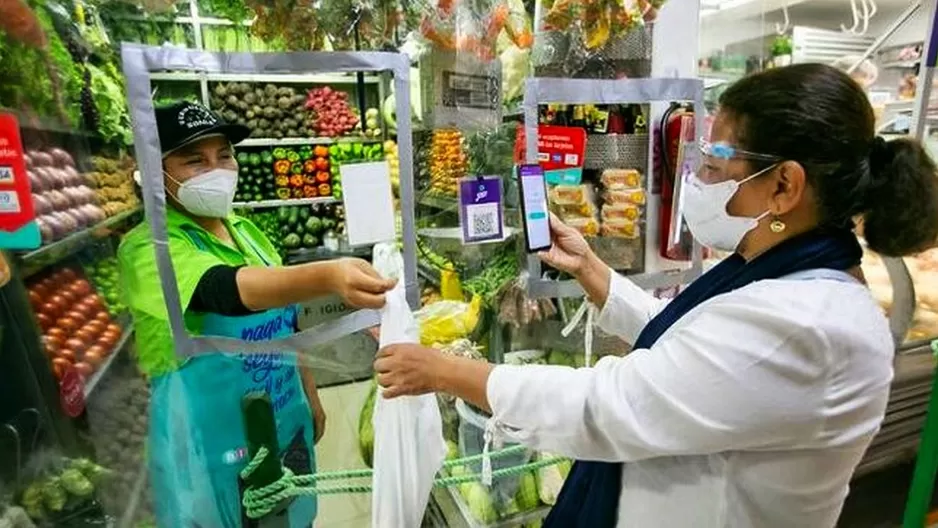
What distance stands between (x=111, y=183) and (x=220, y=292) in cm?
41

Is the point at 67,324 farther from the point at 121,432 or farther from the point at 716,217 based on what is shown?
the point at 716,217

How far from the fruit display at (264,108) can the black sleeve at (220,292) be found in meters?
0.35

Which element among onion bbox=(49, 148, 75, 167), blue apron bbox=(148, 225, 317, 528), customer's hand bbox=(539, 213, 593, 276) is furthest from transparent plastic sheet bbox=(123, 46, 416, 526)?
customer's hand bbox=(539, 213, 593, 276)

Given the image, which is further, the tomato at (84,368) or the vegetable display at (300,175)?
the vegetable display at (300,175)

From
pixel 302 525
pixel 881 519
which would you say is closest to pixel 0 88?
pixel 302 525

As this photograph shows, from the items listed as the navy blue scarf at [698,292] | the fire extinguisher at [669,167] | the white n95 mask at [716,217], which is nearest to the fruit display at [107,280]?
the navy blue scarf at [698,292]

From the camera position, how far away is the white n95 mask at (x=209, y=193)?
1086 mm

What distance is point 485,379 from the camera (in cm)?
96

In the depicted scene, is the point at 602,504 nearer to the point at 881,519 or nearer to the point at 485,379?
the point at 485,379

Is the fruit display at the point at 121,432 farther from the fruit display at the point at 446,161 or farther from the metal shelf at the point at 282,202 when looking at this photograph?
the fruit display at the point at 446,161

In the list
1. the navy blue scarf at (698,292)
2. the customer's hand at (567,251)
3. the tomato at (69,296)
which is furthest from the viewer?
the customer's hand at (567,251)

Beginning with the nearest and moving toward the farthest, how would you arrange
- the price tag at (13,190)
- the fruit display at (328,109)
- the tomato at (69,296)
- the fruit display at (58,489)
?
the price tag at (13,190) → the fruit display at (58,489) → the tomato at (69,296) → the fruit display at (328,109)

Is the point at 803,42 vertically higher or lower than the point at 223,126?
higher

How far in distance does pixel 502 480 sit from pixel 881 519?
1.97 m
